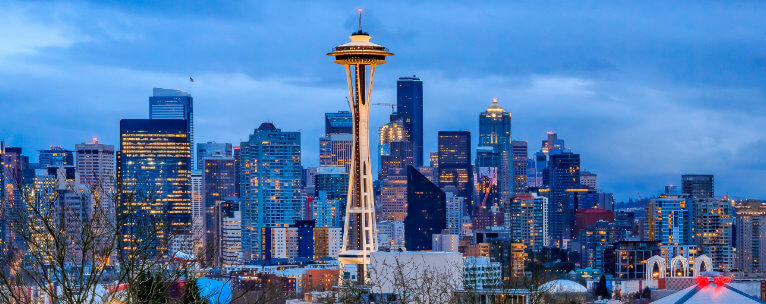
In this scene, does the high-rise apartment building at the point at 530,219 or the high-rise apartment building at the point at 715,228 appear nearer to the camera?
the high-rise apartment building at the point at 715,228

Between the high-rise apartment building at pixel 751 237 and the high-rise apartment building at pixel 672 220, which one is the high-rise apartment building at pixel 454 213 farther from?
the high-rise apartment building at pixel 751 237

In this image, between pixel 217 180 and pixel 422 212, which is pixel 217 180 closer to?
pixel 217 180

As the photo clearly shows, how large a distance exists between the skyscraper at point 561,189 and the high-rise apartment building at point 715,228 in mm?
20045

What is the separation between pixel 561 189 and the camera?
173 meters

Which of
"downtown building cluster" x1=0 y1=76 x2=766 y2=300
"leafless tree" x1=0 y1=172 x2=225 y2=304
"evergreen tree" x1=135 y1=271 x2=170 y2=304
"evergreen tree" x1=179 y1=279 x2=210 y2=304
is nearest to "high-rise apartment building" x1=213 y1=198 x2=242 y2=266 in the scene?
"downtown building cluster" x1=0 y1=76 x2=766 y2=300

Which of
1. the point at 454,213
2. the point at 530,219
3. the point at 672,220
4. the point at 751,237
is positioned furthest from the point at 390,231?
the point at 751,237

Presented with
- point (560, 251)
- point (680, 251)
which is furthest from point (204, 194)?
point (680, 251)

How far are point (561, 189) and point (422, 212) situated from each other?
3006cm

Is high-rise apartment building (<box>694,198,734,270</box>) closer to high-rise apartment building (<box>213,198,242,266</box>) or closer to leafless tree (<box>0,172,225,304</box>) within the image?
high-rise apartment building (<box>213,198,242,266</box>)

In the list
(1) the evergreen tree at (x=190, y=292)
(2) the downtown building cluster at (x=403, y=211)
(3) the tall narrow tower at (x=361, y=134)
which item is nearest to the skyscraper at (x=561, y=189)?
(2) the downtown building cluster at (x=403, y=211)

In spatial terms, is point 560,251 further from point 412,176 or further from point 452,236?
point 412,176

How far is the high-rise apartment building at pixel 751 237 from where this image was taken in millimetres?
118625

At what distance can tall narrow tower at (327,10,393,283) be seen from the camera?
2657 inches

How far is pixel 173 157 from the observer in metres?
149
